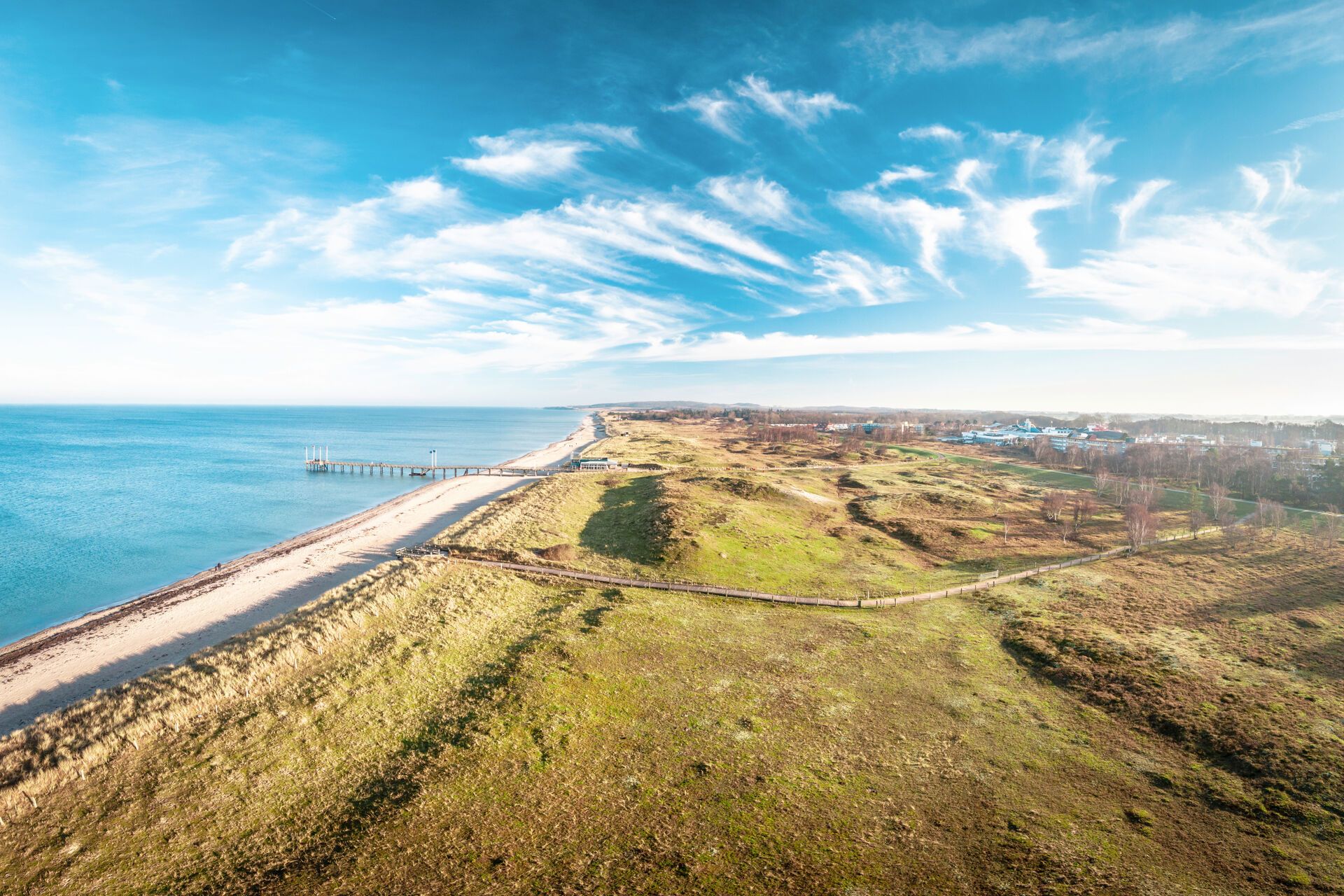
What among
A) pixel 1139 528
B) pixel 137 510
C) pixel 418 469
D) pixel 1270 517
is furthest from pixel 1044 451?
pixel 137 510

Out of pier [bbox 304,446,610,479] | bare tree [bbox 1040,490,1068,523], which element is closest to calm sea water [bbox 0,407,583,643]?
pier [bbox 304,446,610,479]

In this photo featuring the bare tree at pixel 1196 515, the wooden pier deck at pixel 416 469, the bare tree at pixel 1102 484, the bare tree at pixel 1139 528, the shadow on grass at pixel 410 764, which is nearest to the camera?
the shadow on grass at pixel 410 764

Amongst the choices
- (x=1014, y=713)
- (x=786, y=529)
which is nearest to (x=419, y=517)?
(x=786, y=529)

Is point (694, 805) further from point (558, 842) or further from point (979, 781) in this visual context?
point (979, 781)

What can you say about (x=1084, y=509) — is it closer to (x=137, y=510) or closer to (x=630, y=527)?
(x=630, y=527)

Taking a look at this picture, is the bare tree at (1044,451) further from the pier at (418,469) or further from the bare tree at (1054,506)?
the pier at (418,469)

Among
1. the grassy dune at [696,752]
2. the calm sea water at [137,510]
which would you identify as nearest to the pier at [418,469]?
the calm sea water at [137,510]
